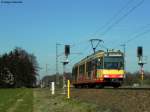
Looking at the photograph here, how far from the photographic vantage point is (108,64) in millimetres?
52000

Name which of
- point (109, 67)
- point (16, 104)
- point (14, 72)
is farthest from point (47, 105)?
point (14, 72)

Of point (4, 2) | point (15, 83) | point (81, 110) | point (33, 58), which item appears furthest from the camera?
point (33, 58)

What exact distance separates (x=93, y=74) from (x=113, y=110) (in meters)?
36.3

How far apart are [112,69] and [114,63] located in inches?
26.4

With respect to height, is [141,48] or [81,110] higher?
[141,48]

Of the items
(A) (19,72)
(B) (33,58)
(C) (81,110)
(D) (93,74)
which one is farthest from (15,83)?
(C) (81,110)

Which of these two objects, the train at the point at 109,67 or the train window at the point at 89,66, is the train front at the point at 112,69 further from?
the train window at the point at 89,66

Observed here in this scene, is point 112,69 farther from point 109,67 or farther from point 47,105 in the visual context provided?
point 47,105

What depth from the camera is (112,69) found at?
51844 millimetres

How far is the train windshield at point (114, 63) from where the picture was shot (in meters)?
51.8

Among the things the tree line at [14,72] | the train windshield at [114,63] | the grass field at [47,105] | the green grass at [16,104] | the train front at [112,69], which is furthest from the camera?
the tree line at [14,72]

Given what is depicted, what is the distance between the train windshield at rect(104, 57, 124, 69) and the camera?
5175 cm

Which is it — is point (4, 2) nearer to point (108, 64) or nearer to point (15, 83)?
point (108, 64)

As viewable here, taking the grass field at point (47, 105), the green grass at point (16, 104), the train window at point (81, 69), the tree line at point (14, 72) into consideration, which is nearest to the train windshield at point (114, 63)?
the train window at point (81, 69)
